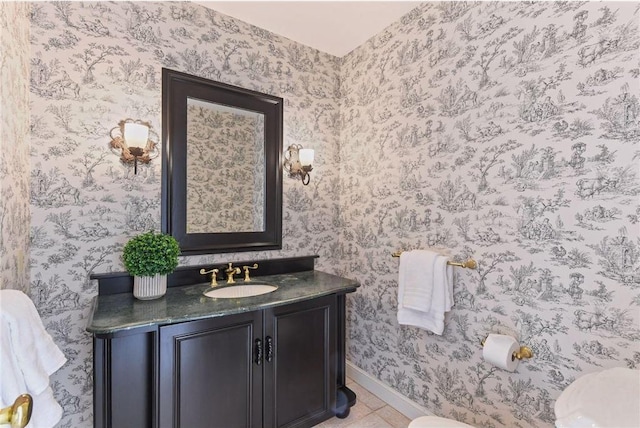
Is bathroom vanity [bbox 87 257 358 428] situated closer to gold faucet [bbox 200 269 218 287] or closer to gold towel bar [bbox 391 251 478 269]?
gold faucet [bbox 200 269 218 287]

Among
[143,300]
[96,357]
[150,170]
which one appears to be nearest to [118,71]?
[150,170]

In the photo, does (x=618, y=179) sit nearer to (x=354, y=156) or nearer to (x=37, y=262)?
(x=354, y=156)

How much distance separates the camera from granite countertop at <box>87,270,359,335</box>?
125cm

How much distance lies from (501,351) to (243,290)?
1.40m

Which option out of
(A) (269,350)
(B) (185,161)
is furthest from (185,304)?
(B) (185,161)

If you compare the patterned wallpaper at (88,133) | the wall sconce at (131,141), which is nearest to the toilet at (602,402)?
the patterned wallpaper at (88,133)

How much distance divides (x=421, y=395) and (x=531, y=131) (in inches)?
62.4

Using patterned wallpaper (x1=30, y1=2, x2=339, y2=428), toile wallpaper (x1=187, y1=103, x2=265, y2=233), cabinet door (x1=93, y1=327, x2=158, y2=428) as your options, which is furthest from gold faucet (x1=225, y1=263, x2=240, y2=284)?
cabinet door (x1=93, y1=327, x2=158, y2=428)

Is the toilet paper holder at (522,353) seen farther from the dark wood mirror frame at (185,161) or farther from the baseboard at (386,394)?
the dark wood mirror frame at (185,161)

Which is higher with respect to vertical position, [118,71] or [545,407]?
[118,71]

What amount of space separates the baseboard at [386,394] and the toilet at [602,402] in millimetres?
1119

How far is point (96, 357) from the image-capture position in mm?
1295

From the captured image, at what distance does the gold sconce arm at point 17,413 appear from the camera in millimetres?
599

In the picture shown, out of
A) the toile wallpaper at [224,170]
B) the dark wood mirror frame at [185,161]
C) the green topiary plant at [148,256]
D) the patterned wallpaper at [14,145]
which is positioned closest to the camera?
the patterned wallpaper at [14,145]
